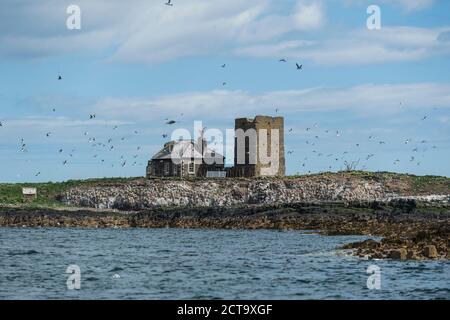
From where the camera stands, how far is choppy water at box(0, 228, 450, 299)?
31.5m

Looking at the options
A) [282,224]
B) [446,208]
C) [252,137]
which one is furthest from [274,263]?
[252,137]

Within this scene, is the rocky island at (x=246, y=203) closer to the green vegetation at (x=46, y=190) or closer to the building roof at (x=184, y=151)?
the green vegetation at (x=46, y=190)

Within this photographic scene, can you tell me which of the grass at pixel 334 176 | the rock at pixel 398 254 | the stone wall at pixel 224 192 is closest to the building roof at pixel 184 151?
the grass at pixel 334 176

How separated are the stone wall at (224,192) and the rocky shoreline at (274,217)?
848 centimetres

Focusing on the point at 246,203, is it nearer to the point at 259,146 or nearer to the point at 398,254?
the point at 259,146

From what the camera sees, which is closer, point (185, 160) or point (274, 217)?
point (274, 217)

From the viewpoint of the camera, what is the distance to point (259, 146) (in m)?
116

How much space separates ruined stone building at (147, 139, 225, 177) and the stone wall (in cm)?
650

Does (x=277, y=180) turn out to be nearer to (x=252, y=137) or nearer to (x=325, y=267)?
(x=252, y=137)

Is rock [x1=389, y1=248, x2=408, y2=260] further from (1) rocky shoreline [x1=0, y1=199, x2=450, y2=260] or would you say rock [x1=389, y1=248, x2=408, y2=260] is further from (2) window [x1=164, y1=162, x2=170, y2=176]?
(2) window [x1=164, y1=162, x2=170, y2=176]

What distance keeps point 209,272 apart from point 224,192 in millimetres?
69790

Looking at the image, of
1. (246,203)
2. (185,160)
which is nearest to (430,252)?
(246,203)
